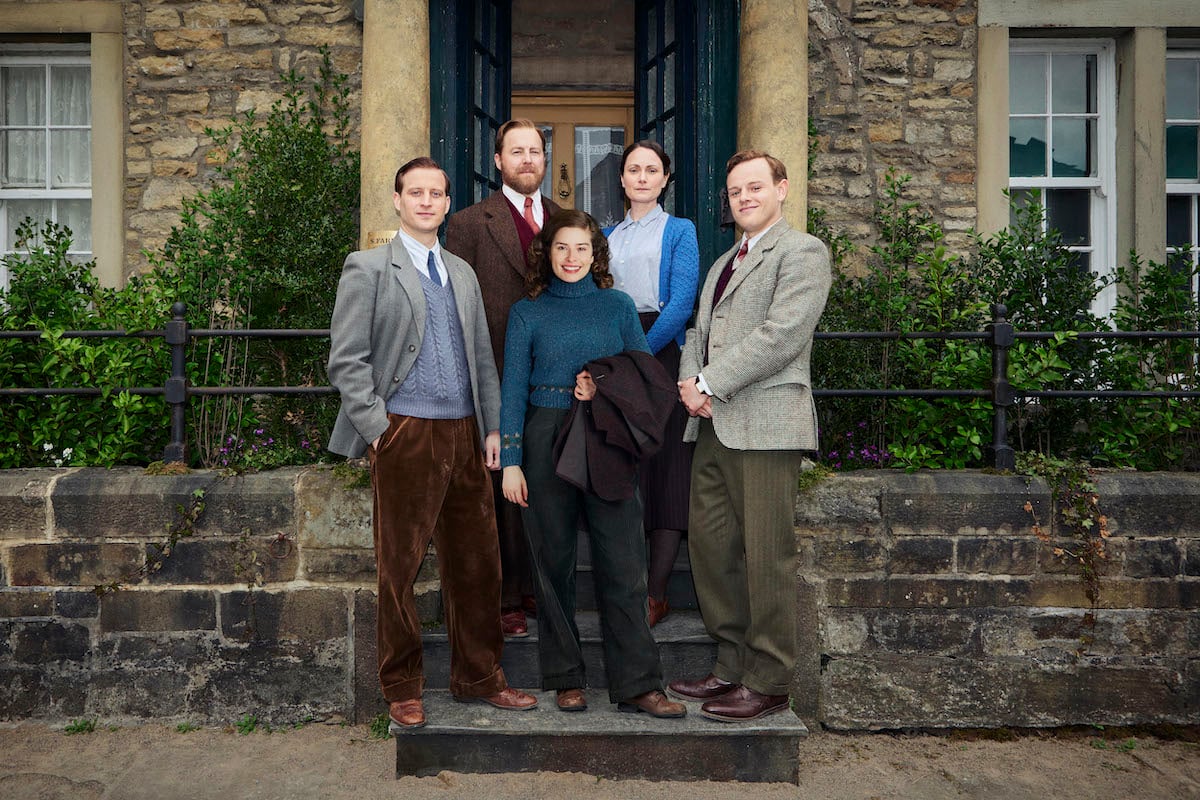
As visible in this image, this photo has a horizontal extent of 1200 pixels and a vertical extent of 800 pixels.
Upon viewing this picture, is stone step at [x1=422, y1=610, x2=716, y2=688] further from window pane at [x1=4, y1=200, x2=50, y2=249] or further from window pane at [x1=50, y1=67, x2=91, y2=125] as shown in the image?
window pane at [x1=50, y1=67, x2=91, y2=125]

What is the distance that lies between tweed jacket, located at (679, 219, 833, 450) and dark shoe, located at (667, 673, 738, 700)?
2.98 ft

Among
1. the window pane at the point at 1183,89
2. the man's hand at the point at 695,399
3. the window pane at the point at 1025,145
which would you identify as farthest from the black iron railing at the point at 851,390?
the window pane at the point at 1183,89

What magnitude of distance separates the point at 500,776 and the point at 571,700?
1.17 ft

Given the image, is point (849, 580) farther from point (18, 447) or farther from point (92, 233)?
point (92, 233)

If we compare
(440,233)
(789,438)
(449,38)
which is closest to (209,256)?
(440,233)

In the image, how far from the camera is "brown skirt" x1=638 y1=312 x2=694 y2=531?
3834mm

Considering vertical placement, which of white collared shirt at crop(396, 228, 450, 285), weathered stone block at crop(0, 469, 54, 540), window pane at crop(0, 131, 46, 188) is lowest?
weathered stone block at crop(0, 469, 54, 540)

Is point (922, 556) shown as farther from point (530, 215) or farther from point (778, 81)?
point (778, 81)

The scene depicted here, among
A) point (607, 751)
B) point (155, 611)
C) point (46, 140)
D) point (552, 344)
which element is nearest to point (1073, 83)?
point (552, 344)

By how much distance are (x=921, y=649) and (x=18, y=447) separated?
4.06 metres

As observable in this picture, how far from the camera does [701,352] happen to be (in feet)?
11.9

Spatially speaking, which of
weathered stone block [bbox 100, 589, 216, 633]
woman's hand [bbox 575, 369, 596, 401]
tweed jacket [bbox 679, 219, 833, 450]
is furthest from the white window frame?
weathered stone block [bbox 100, 589, 216, 633]

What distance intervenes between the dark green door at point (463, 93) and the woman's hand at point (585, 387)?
2.38 m

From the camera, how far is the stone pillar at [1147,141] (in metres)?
6.16
